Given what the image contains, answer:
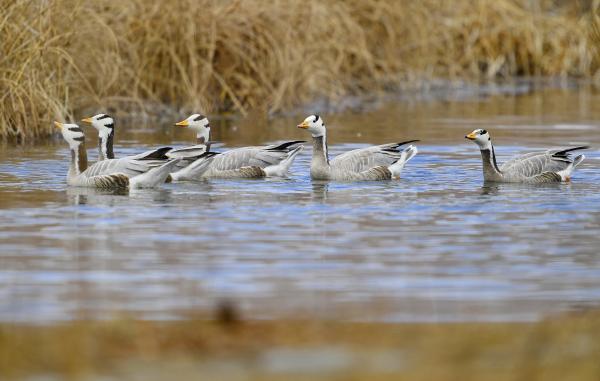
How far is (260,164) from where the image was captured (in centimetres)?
1530

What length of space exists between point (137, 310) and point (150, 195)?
5950 millimetres

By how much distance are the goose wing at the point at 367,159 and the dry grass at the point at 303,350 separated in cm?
759

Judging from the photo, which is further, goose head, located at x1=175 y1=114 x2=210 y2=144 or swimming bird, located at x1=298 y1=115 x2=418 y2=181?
goose head, located at x1=175 y1=114 x2=210 y2=144

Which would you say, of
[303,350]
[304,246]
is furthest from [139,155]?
[303,350]

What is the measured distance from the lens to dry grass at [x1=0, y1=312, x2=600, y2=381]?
6098 millimetres

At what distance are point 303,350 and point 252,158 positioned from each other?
876cm

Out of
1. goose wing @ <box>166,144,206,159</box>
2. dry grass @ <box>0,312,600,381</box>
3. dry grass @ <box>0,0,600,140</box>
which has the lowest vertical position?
dry grass @ <box>0,312,600,381</box>

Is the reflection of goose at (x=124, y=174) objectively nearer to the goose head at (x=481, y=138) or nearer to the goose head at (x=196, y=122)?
the goose head at (x=196, y=122)

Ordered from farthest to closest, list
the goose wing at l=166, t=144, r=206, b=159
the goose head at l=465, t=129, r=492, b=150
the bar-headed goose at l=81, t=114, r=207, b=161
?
the goose head at l=465, t=129, r=492, b=150
the goose wing at l=166, t=144, r=206, b=159
the bar-headed goose at l=81, t=114, r=207, b=161

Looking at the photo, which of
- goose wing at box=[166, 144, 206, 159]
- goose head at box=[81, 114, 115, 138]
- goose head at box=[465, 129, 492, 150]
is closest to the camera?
goose wing at box=[166, 144, 206, 159]

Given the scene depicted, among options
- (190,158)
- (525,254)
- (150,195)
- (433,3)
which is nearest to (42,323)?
(525,254)

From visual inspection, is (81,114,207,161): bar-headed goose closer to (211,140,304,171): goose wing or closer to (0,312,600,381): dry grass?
(211,140,304,171): goose wing

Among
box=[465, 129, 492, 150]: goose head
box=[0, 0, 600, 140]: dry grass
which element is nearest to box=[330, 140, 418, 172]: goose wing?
box=[465, 129, 492, 150]: goose head

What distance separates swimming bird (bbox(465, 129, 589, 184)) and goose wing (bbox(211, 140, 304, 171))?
2.05 m
